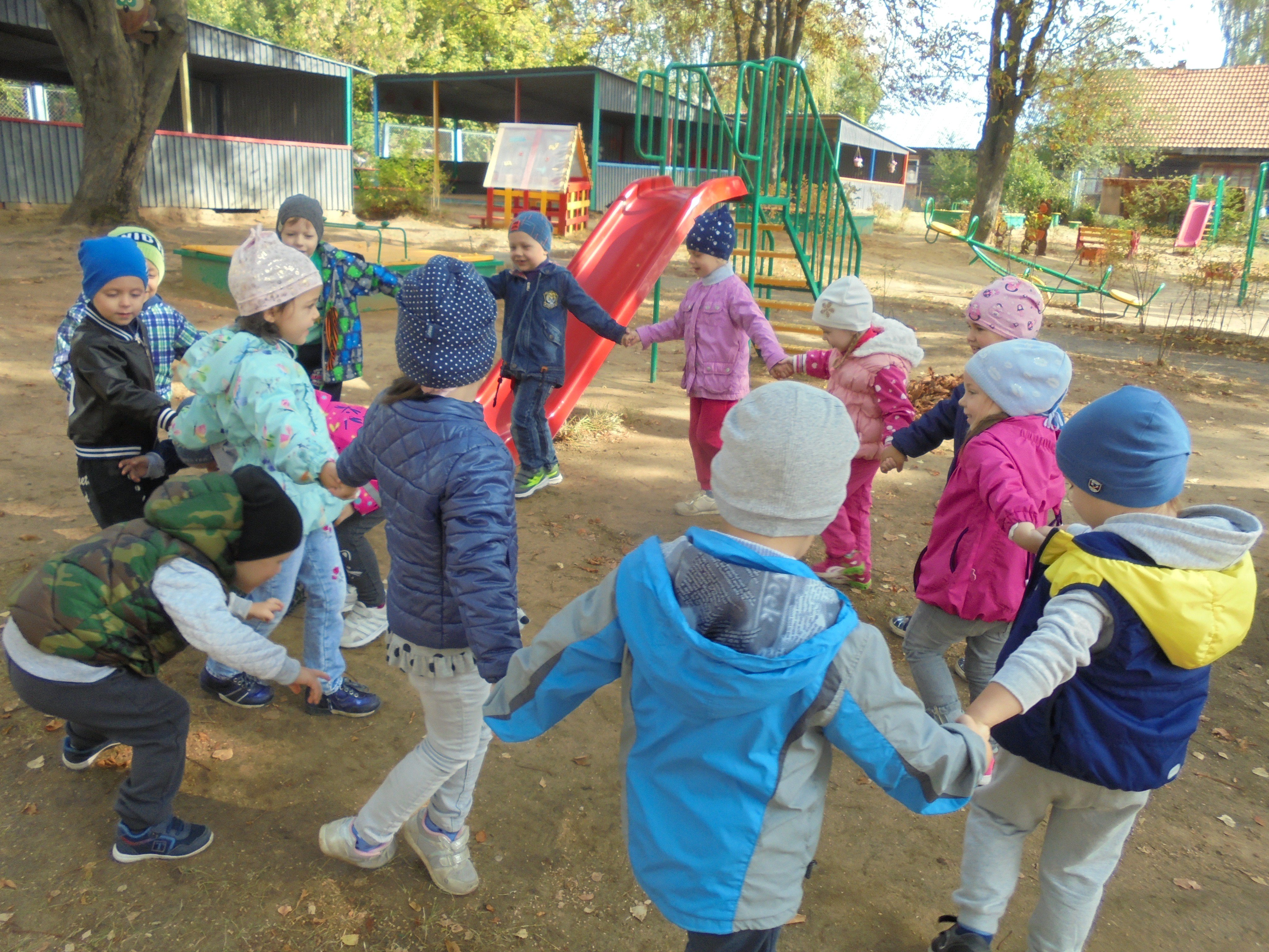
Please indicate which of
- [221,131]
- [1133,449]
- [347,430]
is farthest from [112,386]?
[221,131]

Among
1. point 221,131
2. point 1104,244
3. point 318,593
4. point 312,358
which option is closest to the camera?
point 318,593

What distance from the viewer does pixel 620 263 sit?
7.19 m

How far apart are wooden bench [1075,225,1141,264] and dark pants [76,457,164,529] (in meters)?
17.8

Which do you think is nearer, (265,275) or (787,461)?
(787,461)

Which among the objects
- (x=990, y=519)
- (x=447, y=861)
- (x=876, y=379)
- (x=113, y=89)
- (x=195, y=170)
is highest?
(x=113, y=89)

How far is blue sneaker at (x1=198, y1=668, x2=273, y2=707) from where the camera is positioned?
10.2 ft

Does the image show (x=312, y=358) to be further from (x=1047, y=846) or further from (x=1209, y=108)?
(x=1209, y=108)

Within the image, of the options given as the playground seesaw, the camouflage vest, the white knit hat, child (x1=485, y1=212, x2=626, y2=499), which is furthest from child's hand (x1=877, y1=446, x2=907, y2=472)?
the playground seesaw

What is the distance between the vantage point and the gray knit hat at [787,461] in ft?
4.66

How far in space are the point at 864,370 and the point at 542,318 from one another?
195cm

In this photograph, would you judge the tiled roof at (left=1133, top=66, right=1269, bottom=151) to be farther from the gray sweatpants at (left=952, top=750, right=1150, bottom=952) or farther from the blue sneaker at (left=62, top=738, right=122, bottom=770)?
the blue sneaker at (left=62, top=738, right=122, bottom=770)

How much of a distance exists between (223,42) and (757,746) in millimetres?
20305

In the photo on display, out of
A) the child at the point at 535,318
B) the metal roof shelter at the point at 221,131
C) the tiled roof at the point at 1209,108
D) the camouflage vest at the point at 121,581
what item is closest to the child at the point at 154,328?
the camouflage vest at the point at 121,581

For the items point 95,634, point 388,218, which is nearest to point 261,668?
point 95,634
